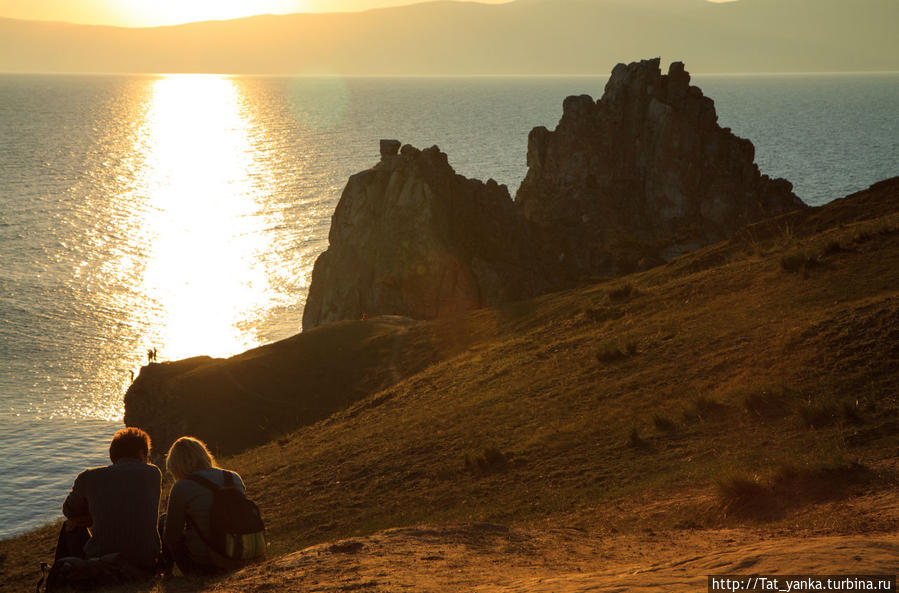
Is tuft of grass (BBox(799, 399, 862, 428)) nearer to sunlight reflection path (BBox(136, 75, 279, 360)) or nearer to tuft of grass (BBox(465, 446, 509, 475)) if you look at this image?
tuft of grass (BBox(465, 446, 509, 475))

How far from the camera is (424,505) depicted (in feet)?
56.3

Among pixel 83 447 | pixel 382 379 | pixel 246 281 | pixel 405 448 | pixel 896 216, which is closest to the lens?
pixel 405 448

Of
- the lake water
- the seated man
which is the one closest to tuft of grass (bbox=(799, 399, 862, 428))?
the seated man

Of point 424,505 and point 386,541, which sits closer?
point 386,541

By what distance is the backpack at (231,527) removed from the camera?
10227mm

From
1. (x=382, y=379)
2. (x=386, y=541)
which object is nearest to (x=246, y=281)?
(x=382, y=379)

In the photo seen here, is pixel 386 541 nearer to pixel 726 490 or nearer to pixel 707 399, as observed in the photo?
pixel 726 490

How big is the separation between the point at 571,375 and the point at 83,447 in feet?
145

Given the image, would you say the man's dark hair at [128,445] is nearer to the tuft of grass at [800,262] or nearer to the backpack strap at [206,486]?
the backpack strap at [206,486]

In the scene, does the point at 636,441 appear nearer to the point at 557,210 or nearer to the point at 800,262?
the point at 800,262

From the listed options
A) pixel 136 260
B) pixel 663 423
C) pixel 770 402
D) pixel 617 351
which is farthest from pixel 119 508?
pixel 136 260

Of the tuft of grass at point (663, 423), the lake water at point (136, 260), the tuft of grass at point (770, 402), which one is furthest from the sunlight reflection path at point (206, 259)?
the tuft of grass at point (770, 402)

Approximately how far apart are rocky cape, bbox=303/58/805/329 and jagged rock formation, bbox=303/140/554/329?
0.10 m

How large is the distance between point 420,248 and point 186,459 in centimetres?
4990
